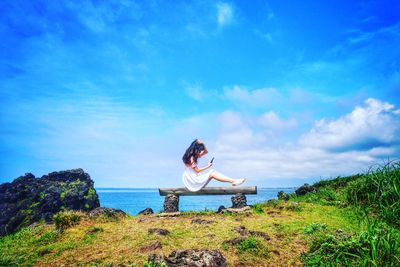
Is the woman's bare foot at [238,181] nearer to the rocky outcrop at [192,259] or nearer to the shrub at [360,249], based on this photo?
the shrub at [360,249]

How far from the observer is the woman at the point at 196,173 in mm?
15070

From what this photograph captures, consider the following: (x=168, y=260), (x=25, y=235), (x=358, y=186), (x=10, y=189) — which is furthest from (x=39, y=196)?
(x=358, y=186)

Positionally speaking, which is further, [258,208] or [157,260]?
[258,208]

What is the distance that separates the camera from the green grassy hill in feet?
20.9

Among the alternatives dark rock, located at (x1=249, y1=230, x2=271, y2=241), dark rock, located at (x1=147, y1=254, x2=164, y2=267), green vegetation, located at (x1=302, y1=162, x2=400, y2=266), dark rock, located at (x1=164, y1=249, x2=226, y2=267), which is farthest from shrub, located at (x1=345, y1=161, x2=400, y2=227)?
dark rock, located at (x1=147, y1=254, x2=164, y2=267)

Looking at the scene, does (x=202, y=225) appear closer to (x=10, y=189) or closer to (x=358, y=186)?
(x=358, y=186)

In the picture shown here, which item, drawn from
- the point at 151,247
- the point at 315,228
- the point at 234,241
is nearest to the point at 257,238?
the point at 234,241

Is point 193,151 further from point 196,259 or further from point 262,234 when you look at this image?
point 196,259

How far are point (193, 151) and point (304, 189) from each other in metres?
7.92

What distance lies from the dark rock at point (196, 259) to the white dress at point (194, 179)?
8.63 m

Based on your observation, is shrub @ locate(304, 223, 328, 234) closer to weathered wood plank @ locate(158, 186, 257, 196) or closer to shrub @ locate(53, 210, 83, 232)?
weathered wood plank @ locate(158, 186, 257, 196)

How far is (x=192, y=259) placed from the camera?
6.04 metres

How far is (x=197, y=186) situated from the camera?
15.2m

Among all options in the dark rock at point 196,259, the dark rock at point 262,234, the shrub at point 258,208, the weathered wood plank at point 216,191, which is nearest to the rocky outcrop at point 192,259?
the dark rock at point 196,259
